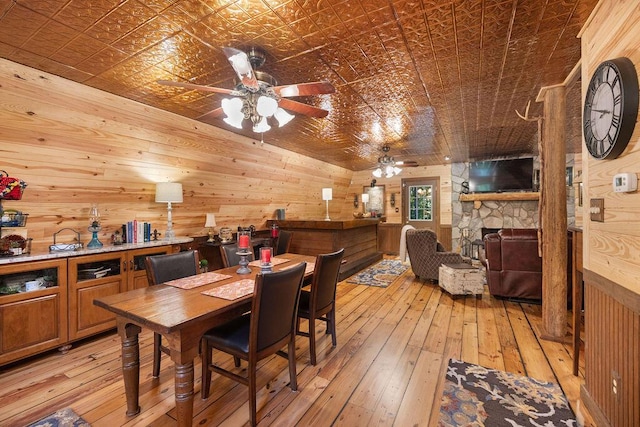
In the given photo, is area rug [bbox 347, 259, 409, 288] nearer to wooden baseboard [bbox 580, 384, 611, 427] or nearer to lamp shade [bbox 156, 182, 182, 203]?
wooden baseboard [bbox 580, 384, 611, 427]

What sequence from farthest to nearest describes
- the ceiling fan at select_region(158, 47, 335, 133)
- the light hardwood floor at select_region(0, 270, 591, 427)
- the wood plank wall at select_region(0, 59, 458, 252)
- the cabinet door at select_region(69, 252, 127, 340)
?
the cabinet door at select_region(69, 252, 127, 340) < the wood plank wall at select_region(0, 59, 458, 252) < the ceiling fan at select_region(158, 47, 335, 133) < the light hardwood floor at select_region(0, 270, 591, 427)

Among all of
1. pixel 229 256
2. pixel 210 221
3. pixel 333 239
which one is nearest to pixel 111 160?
pixel 210 221

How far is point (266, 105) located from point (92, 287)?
8.42 feet

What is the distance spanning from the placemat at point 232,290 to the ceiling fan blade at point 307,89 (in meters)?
1.47

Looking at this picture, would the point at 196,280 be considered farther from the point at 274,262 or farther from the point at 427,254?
the point at 427,254

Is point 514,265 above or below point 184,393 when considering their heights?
above

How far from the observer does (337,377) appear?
228 centimetres

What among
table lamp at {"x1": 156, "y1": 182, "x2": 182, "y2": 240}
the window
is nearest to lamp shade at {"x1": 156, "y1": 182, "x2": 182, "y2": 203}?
table lamp at {"x1": 156, "y1": 182, "x2": 182, "y2": 240}

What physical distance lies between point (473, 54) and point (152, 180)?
3.71 metres

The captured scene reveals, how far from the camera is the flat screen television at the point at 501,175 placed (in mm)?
6336

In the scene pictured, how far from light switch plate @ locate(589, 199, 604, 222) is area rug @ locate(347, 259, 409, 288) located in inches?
129

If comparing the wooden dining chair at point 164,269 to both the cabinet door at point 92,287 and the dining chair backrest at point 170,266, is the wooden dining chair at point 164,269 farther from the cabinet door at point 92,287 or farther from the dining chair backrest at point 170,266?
the cabinet door at point 92,287

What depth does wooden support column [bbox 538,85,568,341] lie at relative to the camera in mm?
2809

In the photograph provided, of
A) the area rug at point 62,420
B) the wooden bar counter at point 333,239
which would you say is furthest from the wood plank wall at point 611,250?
the wooden bar counter at point 333,239
